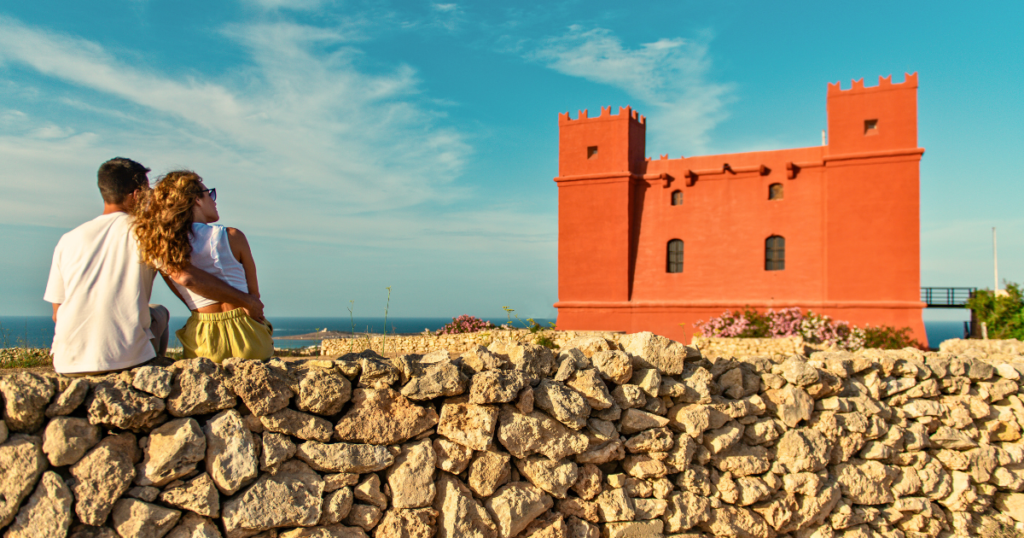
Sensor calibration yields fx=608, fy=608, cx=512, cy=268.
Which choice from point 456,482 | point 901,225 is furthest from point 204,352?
point 901,225

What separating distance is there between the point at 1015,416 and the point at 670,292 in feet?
41.8

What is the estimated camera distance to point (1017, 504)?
500 cm

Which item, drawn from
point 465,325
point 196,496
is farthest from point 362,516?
point 465,325

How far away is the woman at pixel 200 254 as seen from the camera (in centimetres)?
300

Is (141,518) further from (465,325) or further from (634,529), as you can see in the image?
(465,325)

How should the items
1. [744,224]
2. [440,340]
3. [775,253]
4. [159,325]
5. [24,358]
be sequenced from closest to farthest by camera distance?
1. [159,325]
2. [24,358]
3. [440,340]
4. [775,253]
5. [744,224]

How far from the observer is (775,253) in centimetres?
1727

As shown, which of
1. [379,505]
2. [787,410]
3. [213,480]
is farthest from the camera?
[787,410]

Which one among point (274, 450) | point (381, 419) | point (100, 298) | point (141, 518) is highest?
point (100, 298)

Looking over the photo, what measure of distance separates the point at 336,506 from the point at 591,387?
1.55m

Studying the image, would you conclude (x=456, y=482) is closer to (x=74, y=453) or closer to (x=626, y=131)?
(x=74, y=453)

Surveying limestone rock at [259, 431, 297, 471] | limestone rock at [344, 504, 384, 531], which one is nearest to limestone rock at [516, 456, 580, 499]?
limestone rock at [344, 504, 384, 531]

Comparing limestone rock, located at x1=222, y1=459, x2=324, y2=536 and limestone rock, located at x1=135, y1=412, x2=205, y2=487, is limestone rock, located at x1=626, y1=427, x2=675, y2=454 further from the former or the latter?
limestone rock, located at x1=135, y1=412, x2=205, y2=487

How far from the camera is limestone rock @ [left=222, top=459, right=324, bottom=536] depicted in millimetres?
2783
